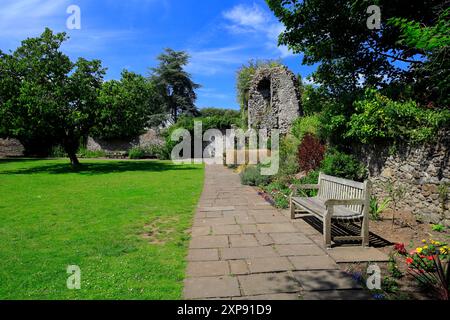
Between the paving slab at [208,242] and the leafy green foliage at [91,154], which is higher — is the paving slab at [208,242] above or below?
below

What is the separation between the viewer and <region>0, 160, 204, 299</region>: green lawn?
9.91 ft

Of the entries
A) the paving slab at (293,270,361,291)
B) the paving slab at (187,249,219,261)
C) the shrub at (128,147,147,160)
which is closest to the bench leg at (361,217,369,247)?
the paving slab at (293,270,361,291)

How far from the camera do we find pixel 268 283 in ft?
10.1

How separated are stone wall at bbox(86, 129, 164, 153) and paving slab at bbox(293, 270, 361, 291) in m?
25.9

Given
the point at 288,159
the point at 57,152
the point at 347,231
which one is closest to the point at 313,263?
the point at 347,231

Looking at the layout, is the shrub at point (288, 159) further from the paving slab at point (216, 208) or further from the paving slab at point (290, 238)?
the paving slab at point (290, 238)

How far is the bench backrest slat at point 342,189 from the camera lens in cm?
450

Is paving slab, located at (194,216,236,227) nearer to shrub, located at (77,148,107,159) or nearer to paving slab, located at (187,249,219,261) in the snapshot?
paving slab, located at (187,249,219,261)

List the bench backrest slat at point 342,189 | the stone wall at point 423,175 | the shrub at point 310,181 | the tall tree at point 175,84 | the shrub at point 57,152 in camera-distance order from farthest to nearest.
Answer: the tall tree at point 175,84
the shrub at point 57,152
the shrub at point 310,181
the stone wall at point 423,175
the bench backrest slat at point 342,189

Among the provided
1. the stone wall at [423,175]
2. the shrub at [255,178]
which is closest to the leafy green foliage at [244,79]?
the shrub at [255,178]

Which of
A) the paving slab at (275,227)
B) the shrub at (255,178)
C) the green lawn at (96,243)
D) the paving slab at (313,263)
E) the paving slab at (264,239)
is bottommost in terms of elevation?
the green lawn at (96,243)

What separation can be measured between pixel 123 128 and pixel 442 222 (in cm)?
1482

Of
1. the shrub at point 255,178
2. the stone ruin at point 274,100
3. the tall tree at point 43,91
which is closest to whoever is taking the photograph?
the shrub at point 255,178
